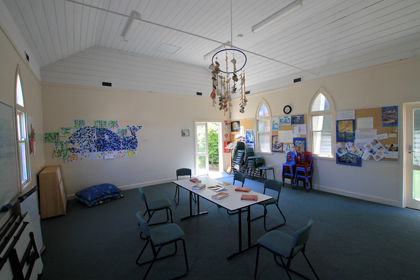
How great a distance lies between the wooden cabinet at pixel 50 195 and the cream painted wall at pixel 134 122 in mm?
1136

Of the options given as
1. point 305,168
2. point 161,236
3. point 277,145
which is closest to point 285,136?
point 277,145

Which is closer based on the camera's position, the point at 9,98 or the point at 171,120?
the point at 9,98

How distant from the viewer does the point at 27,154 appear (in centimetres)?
352

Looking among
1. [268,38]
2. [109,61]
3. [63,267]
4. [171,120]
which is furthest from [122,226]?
[268,38]

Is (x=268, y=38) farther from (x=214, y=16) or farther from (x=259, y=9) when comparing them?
(x=214, y=16)

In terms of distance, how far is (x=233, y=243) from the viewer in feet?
10.2

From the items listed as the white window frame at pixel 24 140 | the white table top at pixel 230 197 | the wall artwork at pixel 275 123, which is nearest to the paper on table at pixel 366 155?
the wall artwork at pixel 275 123

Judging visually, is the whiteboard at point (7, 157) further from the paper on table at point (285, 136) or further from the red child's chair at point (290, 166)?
the paper on table at point (285, 136)

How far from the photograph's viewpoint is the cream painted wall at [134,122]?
5.30 meters

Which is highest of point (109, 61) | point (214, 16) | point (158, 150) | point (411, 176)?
point (214, 16)

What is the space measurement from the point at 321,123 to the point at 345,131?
68cm

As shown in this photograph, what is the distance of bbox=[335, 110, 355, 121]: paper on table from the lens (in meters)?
4.96

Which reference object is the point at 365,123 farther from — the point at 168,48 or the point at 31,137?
the point at 31,137

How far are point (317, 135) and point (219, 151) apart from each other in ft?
13.1
